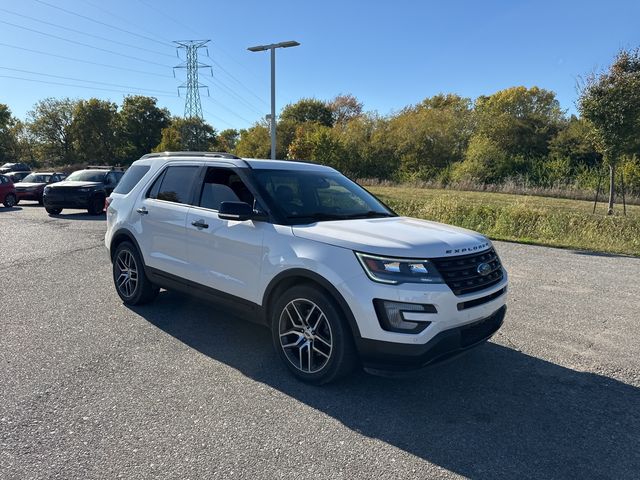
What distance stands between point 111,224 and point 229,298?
8.45ft

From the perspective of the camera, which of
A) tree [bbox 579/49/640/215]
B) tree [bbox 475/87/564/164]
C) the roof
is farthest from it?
tree [bbox 475/87/564/164]

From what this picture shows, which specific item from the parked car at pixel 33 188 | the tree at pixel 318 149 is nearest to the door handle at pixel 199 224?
the parked car at pixel 33 188

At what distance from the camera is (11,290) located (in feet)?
20.2

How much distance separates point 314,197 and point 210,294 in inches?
54.6

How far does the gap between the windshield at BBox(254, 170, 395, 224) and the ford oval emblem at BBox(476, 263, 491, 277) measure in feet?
4.08

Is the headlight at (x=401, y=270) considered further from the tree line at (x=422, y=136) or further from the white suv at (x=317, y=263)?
the tree line at (x=422, y=136)

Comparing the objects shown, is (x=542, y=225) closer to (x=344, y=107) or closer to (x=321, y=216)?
(x=321, y=216)

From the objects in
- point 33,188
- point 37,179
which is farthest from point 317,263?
point 37,179

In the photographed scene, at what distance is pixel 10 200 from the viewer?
18.8 metres

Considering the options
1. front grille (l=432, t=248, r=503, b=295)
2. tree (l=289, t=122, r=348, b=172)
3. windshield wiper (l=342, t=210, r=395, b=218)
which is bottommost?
front grille (l=432, t=248, r=503, b=295)

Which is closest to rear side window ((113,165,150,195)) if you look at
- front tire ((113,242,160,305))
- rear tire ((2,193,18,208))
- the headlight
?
front tire ((113,242,160,305))

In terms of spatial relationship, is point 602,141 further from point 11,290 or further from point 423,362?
point 11,290

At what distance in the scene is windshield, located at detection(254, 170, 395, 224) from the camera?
4023mm

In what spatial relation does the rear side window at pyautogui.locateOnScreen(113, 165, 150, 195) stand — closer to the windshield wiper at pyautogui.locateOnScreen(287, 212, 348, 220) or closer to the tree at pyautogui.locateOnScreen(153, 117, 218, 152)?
the windshield wiper at pyautogui.locateOnScreen(287, 212, 348, 220)
